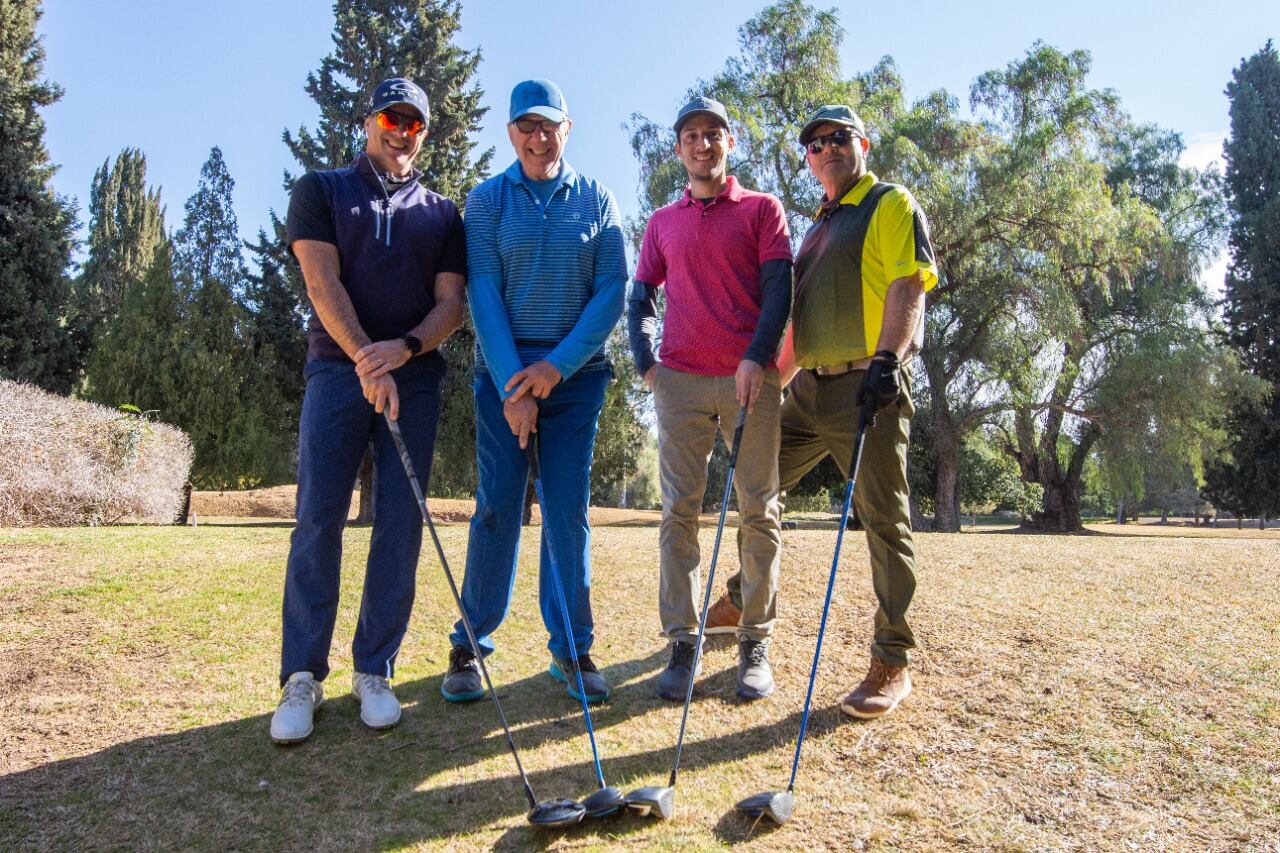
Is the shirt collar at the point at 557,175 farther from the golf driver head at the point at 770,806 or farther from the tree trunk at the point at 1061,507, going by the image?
the tree trunk at the point at 1061,507

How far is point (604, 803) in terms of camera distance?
8.39ft

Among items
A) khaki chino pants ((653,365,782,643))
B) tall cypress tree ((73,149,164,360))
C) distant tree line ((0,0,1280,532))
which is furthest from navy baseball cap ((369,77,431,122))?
tall cypress tree ((73,149,164,360))

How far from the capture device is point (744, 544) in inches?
151

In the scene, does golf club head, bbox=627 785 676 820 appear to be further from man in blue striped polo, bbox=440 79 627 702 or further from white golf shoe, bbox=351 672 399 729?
white golf shoe, bbox=351 672 399 729

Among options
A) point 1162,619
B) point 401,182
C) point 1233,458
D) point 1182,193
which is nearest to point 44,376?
point 401,182

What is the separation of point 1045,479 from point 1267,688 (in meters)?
25.2

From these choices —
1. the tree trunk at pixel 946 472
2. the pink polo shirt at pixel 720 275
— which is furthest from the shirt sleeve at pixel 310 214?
the tree trunk at pixel 946 472

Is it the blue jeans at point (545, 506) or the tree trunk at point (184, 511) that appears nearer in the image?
the blue jeans at point (545, 506)

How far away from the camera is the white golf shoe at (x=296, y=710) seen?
3.05 m

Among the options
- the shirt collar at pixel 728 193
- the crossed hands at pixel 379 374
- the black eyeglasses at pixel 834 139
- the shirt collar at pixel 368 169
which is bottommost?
the crossed hands at pixel 379 374

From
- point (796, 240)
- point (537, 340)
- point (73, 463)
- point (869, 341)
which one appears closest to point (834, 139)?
point (869, 341)

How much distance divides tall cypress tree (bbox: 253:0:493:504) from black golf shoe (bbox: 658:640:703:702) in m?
17.4

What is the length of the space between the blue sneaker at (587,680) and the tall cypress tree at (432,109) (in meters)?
17.3

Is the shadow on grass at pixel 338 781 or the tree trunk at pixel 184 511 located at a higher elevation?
the tree trunk at pixel 184 511
